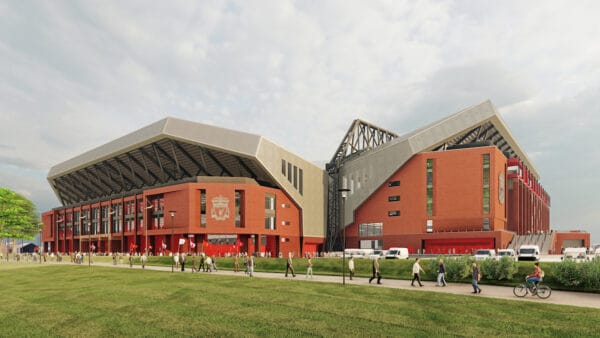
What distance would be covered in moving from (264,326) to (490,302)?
1073cm

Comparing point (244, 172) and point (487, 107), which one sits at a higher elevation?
point (487, 107)

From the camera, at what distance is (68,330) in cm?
1556

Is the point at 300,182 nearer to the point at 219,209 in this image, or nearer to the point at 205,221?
the point at 219,209

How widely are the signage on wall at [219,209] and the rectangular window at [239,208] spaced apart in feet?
7.22

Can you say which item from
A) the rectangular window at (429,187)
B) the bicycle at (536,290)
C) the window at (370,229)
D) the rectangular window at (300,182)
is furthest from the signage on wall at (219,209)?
the bicycle at (536,290)

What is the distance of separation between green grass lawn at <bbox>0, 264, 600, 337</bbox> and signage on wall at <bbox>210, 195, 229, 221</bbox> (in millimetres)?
43921

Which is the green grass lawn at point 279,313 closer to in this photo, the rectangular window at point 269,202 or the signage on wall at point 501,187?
the rectangular window at point 269,202

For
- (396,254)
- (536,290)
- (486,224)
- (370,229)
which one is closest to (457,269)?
(536,290)

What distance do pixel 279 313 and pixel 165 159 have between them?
64.1 metres

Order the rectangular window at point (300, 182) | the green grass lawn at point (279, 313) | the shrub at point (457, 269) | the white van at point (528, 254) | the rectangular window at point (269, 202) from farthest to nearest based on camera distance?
the rectangular window at point (300, 182) < the rectangular window at point (269, 202) < the white van at point (528, 254) < the shrub at point (457, 269) < the green grass lawn at point (279, 313)

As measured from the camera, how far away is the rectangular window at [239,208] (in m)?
71.4

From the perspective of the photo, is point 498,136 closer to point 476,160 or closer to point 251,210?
point 476,160

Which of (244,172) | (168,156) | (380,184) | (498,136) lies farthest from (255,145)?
(498,136)

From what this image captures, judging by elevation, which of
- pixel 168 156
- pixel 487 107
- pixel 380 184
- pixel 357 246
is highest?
pixel 487 107
